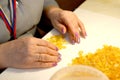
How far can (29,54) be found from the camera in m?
0.78

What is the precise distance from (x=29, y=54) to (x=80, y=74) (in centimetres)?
20

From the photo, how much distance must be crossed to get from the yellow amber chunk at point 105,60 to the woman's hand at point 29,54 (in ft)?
0.27

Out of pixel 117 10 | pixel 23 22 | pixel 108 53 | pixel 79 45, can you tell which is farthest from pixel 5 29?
pixel 117 10

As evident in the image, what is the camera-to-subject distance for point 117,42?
871 millimetres

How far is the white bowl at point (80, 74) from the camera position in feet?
2.14

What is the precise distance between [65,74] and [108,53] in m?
0.21

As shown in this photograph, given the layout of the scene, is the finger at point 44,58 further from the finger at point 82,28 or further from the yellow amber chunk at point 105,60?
the finger at point 82,28

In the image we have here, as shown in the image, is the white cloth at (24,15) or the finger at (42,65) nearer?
the finger at (42,65)

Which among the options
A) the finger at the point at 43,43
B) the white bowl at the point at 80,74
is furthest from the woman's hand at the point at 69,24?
the white bowl at the point at 80,74

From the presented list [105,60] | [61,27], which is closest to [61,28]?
[61,27]

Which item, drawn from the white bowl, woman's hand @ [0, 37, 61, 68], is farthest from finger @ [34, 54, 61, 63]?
the white bowl

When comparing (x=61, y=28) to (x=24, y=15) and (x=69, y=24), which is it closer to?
(x=69, y=24)

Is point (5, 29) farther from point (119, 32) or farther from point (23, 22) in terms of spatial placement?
point (119, 32)

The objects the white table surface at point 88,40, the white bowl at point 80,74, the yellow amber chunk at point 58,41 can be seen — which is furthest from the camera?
the yellow amber chunk at point 58,41
